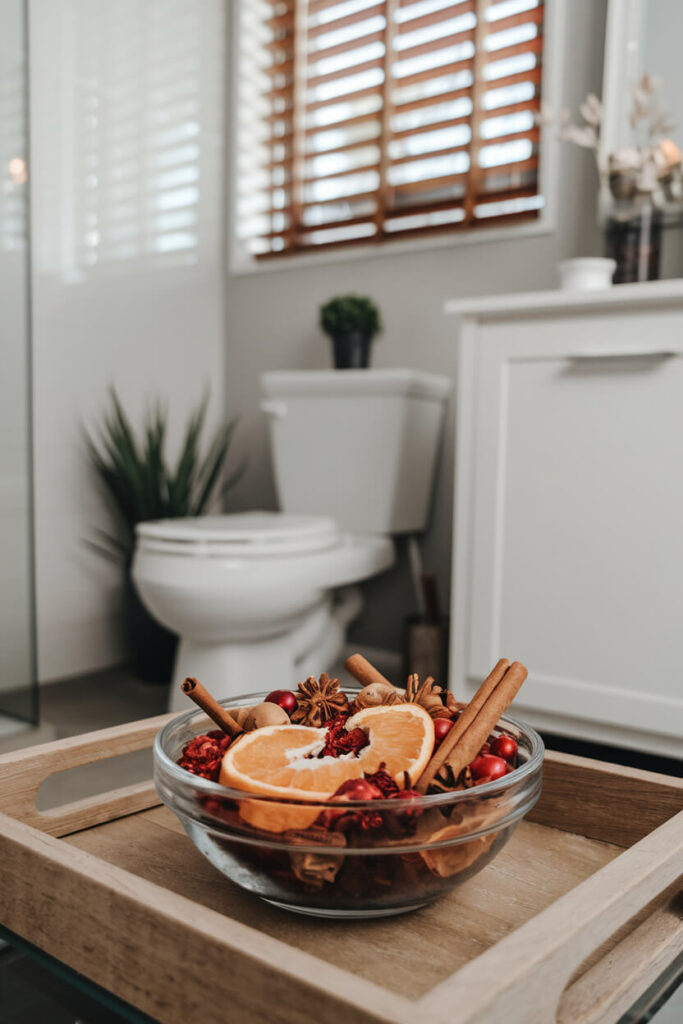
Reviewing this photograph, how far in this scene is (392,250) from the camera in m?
2.25

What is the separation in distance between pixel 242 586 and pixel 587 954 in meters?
1.22

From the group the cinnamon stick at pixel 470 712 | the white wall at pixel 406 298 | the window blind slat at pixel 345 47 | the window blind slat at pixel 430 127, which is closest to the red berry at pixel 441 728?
the cinnamon stick at pixel 470 712

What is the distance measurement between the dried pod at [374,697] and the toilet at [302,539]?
97 cm

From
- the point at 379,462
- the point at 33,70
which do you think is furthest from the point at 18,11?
the point at 379,462

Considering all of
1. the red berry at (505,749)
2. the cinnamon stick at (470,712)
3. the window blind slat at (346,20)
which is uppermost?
the window blind slat at (346,20)

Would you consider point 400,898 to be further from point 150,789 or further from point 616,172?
point 616,172

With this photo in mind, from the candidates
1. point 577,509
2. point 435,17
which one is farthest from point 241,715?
point 435,17

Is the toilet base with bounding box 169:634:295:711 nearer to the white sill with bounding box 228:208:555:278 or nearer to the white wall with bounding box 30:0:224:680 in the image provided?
the white wall with bounding box 30:0:224:680

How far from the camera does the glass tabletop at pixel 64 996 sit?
0.53 m

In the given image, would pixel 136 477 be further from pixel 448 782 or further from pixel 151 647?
pixel 448 782

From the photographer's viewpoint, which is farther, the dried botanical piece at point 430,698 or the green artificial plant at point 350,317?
the green artificial plant at point 350,317

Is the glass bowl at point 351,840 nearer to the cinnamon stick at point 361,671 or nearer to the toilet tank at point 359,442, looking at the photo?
the cinnamon stick at point 361,671

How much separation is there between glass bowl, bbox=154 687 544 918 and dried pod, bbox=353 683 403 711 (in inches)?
5.3

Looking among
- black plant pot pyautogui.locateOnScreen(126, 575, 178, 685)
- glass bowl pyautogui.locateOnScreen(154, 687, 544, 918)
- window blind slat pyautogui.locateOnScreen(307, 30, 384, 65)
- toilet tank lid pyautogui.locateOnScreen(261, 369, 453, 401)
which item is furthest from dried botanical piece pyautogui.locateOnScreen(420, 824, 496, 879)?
window blind slat pyautogui.locateOnScreen(307, 30, 384, 65)
